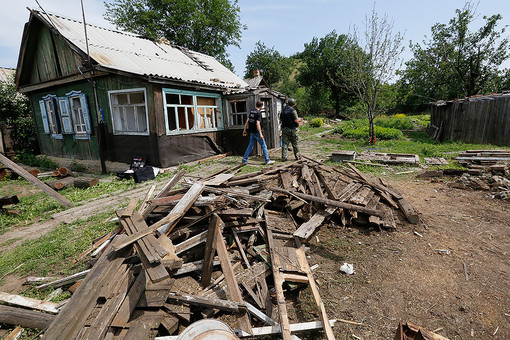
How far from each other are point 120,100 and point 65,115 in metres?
3.51

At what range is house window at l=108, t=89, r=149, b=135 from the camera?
8.92 m

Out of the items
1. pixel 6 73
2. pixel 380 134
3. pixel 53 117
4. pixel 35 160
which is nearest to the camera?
pixel 53 117

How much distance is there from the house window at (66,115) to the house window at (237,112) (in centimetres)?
605

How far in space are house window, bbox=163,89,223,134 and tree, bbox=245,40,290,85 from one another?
35.9 meters

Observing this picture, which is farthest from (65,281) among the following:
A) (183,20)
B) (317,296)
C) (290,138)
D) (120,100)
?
(183,20)

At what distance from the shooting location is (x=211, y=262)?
3.01 metres

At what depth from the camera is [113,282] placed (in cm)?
259

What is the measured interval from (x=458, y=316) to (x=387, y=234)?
175 centimetres

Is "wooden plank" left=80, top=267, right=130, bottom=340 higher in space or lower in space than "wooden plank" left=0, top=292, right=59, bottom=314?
higher

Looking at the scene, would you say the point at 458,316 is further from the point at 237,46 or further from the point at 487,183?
the point at 237,46

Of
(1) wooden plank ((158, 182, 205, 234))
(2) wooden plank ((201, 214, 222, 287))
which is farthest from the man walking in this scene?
(2) wooden plank ((201, 214, 222, 287))

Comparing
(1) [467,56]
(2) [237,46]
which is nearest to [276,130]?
(1) [467,56]

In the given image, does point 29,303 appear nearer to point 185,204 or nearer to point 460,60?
point 185,204

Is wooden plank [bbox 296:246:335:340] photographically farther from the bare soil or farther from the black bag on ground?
the black bag on ground
